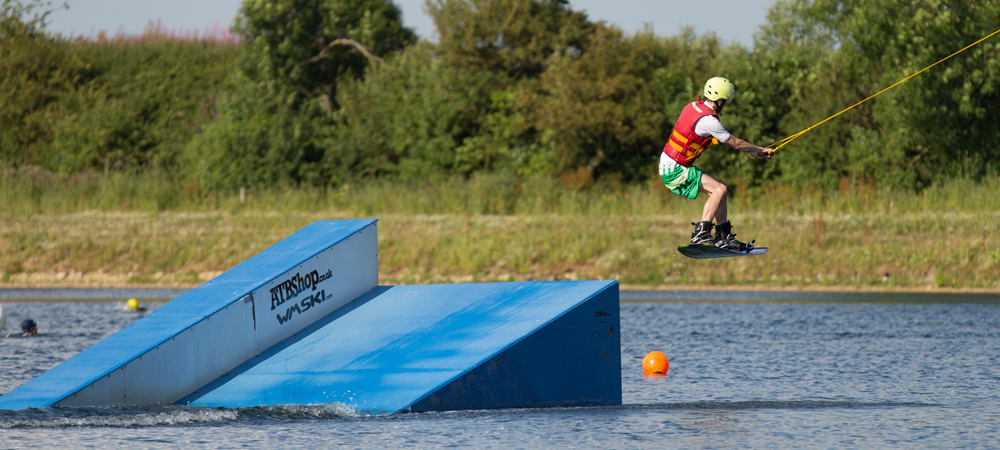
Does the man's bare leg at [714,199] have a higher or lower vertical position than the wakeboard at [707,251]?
higher

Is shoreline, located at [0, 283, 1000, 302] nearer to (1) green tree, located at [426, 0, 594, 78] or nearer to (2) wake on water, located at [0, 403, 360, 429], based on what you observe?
(1) green tree, located at [426, 0, 594, 78]

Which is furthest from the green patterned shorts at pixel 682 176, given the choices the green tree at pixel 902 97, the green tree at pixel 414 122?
the green tree at pixel 414 122

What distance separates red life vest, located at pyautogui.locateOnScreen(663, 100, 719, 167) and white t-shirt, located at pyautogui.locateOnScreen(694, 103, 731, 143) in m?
0.05

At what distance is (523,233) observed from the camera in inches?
1110

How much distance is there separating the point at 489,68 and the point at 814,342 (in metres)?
21.3

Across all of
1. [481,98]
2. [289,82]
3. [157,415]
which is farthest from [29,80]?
[157,415]

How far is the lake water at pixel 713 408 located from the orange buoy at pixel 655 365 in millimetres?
132

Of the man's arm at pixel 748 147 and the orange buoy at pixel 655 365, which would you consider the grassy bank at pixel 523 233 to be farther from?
the man's arm at pixel 748 147

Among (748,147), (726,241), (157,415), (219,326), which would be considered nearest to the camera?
(157,415)

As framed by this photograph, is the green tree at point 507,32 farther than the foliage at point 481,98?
Yes

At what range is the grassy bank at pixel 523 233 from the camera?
25734 mm

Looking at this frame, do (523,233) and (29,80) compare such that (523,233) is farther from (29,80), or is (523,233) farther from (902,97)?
(29,80)

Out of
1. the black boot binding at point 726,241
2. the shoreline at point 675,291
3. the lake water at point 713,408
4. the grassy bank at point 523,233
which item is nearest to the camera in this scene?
the lake water at point 713,408

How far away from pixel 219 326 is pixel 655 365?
588 cm
